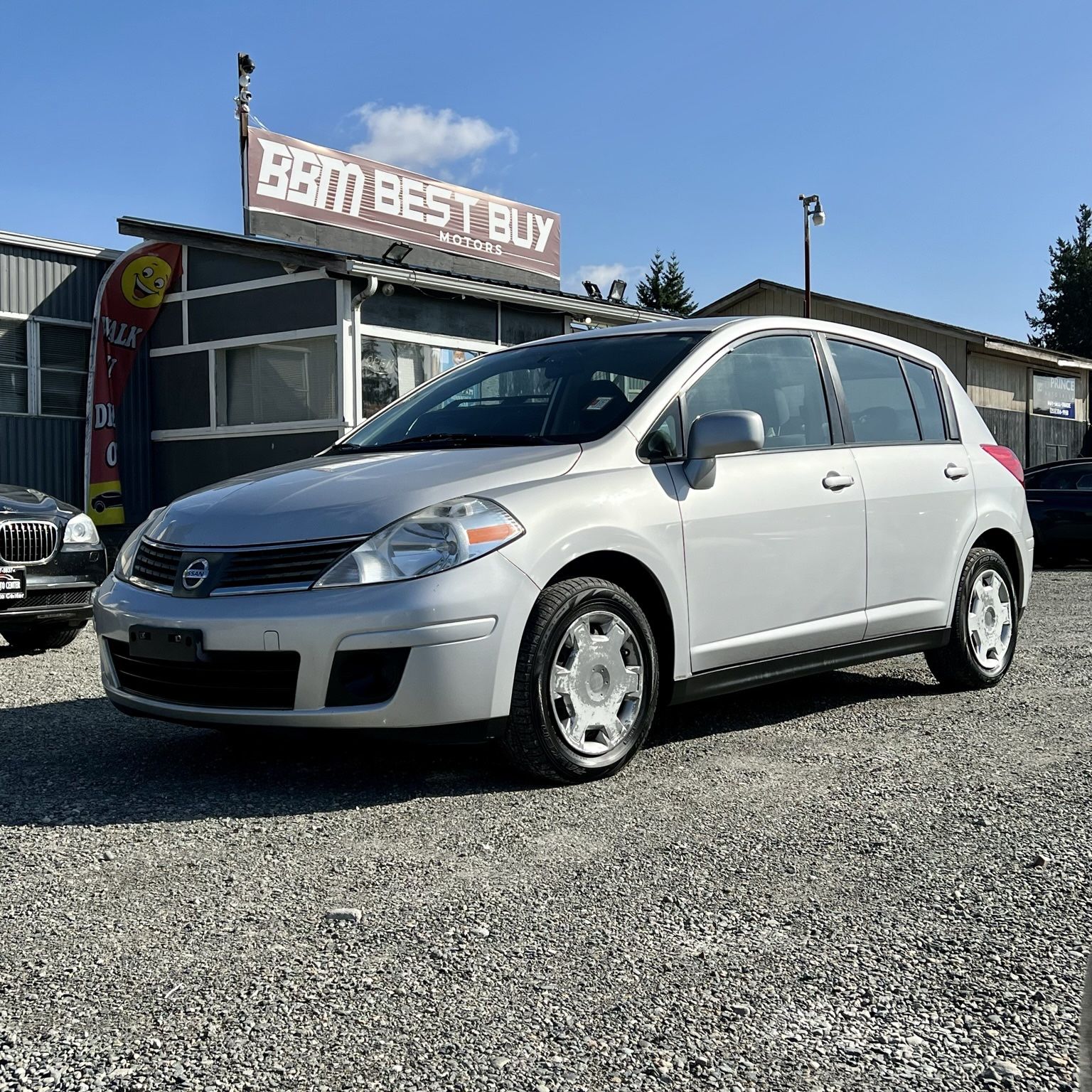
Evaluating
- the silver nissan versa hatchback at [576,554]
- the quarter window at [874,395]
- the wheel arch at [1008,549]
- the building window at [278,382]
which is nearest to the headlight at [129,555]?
the silver nissan versa hatchback at [576,554]

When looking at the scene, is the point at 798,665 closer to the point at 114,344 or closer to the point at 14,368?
the point at 114,344

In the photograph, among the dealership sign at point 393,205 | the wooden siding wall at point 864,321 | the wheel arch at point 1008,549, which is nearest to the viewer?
the wheel arch at point 1008,549

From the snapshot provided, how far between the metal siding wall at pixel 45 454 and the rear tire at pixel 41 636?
865cm

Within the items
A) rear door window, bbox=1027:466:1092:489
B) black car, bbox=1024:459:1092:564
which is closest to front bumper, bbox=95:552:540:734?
black car, bbox=1024:459:1092:564

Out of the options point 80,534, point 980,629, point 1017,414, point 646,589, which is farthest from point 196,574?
point 1017,414

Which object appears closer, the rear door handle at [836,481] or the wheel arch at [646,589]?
the wheel arch at [646,589]

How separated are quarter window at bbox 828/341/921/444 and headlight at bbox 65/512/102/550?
15.5 feet

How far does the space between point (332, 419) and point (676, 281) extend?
64.4 meters

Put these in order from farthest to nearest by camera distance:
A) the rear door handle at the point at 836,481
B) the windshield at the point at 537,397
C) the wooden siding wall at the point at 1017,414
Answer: the wooden siding wall at the point at 1017,414 → the rear door handle at the point at 836,481 → the windshield at the point at 537,397

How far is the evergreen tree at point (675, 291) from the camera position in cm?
7519

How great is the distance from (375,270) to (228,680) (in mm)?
10425

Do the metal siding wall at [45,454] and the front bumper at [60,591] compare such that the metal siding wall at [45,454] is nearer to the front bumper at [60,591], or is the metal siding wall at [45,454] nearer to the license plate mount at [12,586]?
the front bumper at [60,591]

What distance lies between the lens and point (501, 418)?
502 centimetres

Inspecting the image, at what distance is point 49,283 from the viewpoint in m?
16.4
